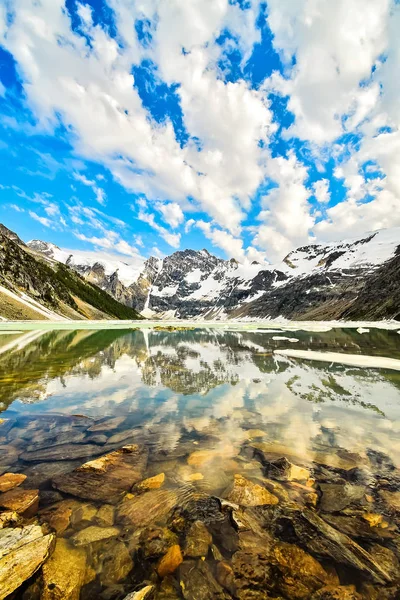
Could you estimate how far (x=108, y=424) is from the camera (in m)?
11.2

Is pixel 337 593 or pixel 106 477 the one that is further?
pixel 106 477

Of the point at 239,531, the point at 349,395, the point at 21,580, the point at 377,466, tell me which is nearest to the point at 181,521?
the point at 239,531

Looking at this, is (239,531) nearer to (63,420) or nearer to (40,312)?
(63,420)

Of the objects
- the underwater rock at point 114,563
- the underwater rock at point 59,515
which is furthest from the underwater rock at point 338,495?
the underwater rock at point 59,515

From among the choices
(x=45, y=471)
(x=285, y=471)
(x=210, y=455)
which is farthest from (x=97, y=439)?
(x=285, y=471)

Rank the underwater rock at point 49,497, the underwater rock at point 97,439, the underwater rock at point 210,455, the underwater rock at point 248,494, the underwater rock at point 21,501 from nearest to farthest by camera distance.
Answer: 1. the underwater rock at point 21,501
2. the underwater rock at point 49,497
3. the underwater rock at point 248,494
4. the underwater rock at point 210,455
5. the underwater rock at point 97,439

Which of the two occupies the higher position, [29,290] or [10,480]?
[29,290]

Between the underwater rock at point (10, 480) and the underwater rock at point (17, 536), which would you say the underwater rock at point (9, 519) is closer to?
the underwater rock at point (17, 536)

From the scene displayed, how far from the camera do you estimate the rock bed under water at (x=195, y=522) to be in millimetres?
4570

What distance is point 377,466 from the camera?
818 centimetres

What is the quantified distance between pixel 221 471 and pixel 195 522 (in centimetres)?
212

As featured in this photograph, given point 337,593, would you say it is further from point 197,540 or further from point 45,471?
point 45,471

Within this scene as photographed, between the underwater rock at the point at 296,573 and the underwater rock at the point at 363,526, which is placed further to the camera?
the underwater rock at the point at 363,526

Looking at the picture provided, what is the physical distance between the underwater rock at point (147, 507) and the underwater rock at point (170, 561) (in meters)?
0.83
